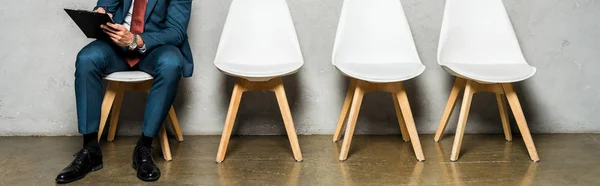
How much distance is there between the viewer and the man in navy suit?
2734 millimetres

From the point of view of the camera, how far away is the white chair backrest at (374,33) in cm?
329

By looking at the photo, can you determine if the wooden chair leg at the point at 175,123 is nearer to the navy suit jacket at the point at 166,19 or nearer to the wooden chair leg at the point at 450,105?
the navy suit jacket at the point at 166,19

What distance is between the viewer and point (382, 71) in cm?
301

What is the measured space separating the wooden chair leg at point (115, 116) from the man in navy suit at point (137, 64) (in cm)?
36

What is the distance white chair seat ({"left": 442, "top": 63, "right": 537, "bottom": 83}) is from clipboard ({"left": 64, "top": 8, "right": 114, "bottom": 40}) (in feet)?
5.17

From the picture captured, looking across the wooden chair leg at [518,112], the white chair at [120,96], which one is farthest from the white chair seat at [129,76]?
the wooden chair leg at [518,112]

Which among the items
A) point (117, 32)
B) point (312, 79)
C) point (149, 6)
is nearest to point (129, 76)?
point (117, 32)

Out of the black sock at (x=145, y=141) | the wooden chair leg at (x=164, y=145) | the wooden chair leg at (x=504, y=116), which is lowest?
the wooden chair leg at (x=504, y=116)

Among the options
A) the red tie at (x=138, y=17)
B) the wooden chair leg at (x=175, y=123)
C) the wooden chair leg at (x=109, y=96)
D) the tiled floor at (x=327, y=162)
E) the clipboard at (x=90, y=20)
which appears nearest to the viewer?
the clipboard at (x=90, y=20)

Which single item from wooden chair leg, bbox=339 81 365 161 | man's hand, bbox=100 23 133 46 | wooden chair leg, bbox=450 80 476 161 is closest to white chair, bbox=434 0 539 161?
wooden chair leg, bbox=450 80 476 161

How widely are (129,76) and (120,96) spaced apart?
44cm

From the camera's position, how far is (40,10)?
11.5 ft

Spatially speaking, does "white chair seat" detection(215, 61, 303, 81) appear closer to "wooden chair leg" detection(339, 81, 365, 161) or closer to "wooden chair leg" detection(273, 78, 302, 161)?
"wooden chair leg" detection(273, 78, 302, 161)

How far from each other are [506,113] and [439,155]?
553 mm
